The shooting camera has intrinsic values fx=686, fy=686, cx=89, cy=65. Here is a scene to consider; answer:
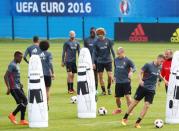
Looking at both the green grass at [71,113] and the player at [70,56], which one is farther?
the player at [70,56]

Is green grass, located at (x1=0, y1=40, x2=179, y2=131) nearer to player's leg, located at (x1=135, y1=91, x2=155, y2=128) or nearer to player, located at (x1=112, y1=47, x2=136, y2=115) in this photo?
player's leg, located at (x1=135, y1=91, x2=155, y2=128)

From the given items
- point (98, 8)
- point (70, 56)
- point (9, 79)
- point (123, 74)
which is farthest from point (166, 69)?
point (98, 8)

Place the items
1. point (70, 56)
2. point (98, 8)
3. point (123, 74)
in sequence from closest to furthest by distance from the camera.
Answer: point (123, 74), point (70, 56), point (98, 8)

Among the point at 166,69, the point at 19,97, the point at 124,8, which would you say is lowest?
the point at 19,97

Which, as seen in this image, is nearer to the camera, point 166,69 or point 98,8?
point 166,69

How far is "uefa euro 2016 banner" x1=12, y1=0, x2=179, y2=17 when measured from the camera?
58625 mm

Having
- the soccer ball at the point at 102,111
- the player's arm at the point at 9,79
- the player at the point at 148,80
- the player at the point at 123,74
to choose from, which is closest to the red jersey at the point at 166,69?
the player at the point at 123,74

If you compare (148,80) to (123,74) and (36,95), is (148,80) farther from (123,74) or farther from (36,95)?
(36,95)

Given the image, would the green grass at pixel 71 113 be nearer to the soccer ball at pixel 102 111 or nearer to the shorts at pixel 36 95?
the soccer ball at pixel 102 111

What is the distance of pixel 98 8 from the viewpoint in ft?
197

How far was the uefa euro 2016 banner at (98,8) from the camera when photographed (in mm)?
58625

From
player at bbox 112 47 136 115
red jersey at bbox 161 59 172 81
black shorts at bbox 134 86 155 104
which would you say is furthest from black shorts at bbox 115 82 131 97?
black shorts at bbox 134 86 155 104

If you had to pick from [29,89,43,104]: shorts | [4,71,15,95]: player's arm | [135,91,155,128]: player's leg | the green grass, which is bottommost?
the green grass

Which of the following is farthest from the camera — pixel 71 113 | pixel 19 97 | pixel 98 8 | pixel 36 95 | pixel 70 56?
pixel 98 8
